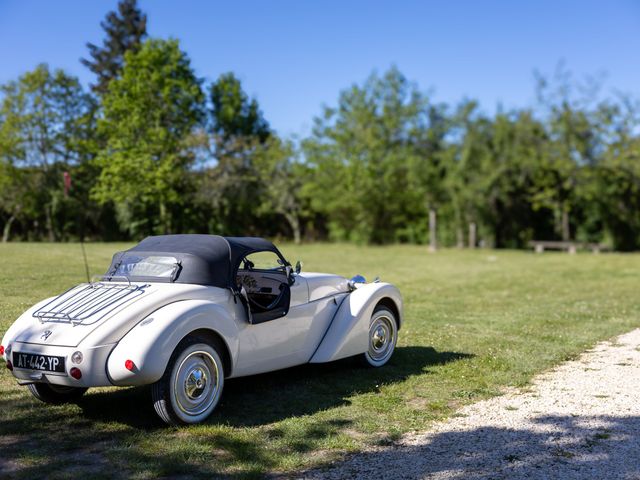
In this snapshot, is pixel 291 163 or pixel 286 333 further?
pixel 291 163

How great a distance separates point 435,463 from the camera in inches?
169

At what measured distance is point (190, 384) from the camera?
508 centimetres

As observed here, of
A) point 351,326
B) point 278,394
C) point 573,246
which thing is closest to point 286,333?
point 278,394

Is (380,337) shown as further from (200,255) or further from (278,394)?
(200,255)

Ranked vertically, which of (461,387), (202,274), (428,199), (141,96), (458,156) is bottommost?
(461,387)

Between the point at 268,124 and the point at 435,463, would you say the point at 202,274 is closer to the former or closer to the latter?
the point at 435,463

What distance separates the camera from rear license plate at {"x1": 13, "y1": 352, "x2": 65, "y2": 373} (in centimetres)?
474

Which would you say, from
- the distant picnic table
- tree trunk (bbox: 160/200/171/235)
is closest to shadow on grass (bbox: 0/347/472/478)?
tree trunk (bbox: 160/200/171/235)

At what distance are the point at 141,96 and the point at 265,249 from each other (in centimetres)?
2916

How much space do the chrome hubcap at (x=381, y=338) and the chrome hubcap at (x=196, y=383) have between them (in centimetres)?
237

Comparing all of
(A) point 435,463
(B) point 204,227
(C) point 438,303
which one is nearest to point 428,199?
(B) point 204,227

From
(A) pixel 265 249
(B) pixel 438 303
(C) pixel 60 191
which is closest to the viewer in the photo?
(A) pixel 265 249

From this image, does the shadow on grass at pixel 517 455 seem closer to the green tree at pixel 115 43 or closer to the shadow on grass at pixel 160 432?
the shadow on grass at pixel 160 432

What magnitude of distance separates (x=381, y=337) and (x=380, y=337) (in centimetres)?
2
